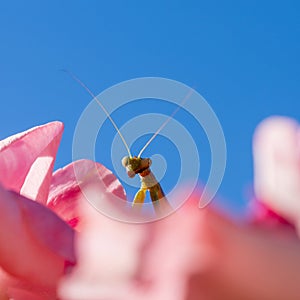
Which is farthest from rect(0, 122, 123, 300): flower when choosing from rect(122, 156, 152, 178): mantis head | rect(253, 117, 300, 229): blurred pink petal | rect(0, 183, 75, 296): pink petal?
rect(122, 156, 152, 178): mantis head

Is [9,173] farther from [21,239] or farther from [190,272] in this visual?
[190,272]

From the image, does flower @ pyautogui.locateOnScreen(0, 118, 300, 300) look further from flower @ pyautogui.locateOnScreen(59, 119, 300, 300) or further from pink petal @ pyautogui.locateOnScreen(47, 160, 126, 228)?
pink petal @ pyautogui.locateOnScreen(47, 160, 126, 228)

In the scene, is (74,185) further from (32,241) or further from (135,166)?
(135,166)

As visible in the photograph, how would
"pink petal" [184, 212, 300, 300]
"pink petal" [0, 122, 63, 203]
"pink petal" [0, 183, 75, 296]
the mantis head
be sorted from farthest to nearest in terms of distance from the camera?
the mantis head → "pink petal" [0, 122, 63, 203] → "pink petal" [0, 183, 75, 296] → "pink petal" [184, 212, 300, 300]

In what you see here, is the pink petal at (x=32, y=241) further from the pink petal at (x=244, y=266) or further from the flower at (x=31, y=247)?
the pink petal at (x=244, y=266)

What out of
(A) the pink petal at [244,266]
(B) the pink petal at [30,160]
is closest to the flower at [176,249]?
(A) the pink petal at [244,266]

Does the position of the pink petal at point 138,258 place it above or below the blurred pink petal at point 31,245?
below
